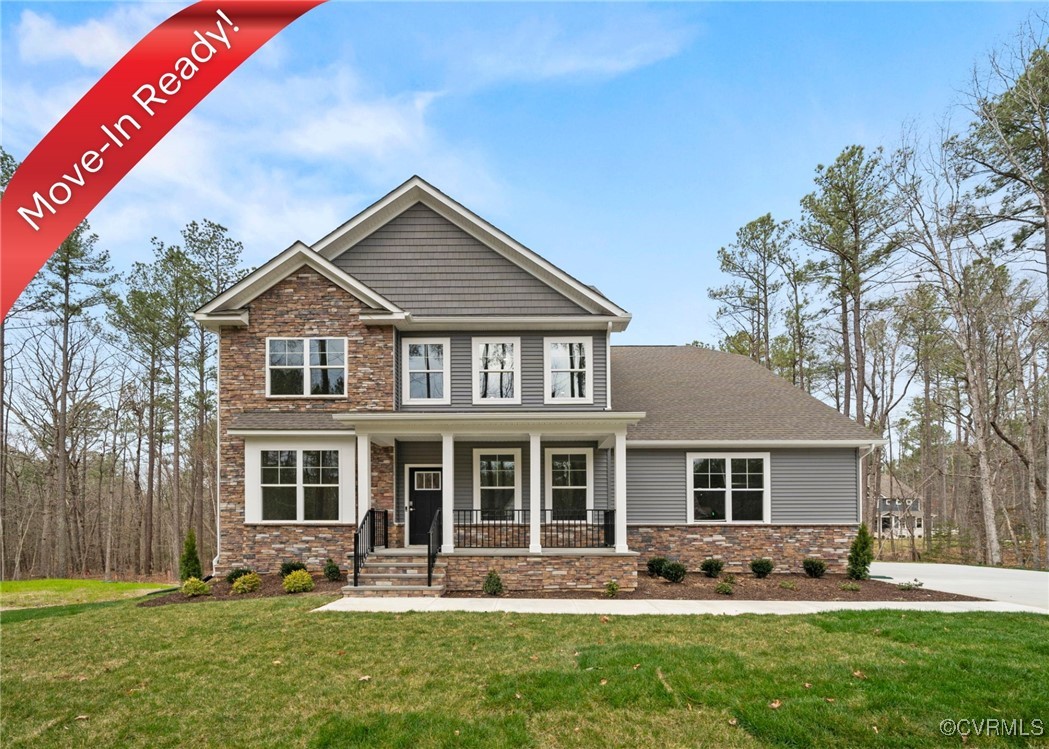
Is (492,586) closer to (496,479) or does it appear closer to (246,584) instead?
(496,479)

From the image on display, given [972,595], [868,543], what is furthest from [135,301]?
[972,595]

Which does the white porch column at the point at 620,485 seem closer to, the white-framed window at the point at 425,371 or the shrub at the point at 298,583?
the white-framed window at the point at 425,371

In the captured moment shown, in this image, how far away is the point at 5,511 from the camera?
2483 cm

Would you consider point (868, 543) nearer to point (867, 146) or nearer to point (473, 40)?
point (473, 40)

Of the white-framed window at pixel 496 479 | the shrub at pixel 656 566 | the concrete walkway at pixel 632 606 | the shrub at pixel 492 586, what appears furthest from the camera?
the white-framed window at pixel 496 479

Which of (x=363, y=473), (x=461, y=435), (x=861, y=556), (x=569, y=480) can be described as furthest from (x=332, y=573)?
(x=861, y=556)

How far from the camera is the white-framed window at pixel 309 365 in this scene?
44.4 ft

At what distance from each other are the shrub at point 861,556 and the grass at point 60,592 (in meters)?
17.1

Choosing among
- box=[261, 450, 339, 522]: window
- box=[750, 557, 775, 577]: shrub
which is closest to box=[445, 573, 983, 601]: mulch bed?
box=[750, 557, 775, 577]: shrub

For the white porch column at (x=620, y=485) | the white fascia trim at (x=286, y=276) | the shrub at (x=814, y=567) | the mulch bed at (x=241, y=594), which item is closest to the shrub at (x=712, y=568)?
the shrub at (x=814, y=567)

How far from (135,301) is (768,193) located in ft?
81.3

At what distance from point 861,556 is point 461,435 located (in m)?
9.41

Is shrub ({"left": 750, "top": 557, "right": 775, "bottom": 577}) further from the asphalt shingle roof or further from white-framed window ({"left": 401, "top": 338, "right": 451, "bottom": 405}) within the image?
white-framed window ({"left": 401, "top": 338, "right": 451, "bottom": 405})

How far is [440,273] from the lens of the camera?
14.4 m
